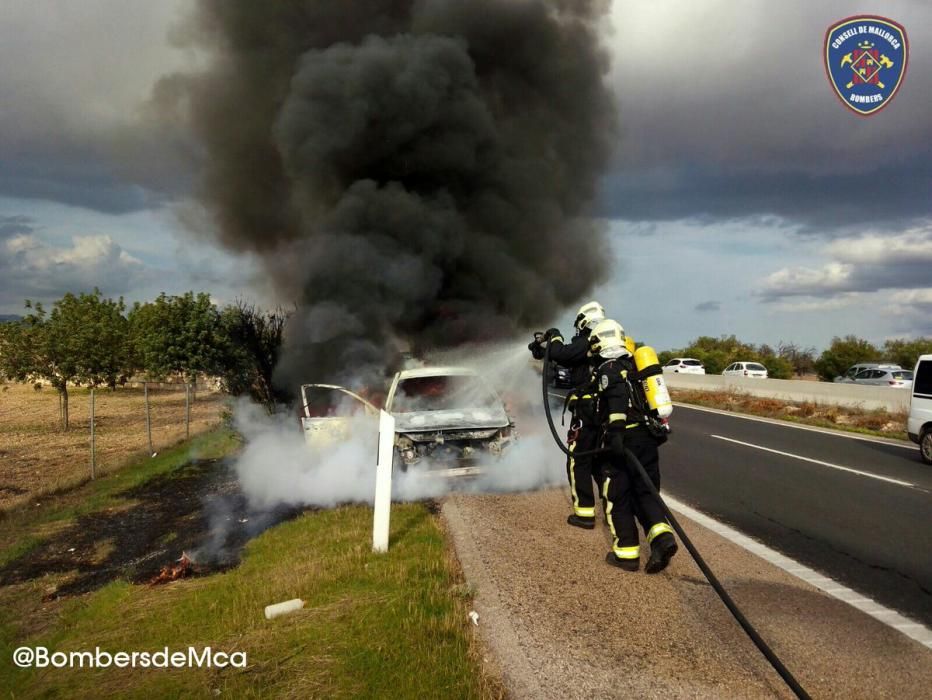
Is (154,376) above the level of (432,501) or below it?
above

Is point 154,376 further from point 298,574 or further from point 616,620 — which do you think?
point 616,620

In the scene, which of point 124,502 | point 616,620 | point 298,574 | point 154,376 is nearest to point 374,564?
point 298,574

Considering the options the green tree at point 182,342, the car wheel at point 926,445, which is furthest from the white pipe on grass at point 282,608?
the green tree at point 182,342

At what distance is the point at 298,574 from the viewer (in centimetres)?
452

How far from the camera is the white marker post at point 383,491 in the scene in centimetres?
487

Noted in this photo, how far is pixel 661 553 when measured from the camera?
4.20 m

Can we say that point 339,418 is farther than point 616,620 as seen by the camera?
Yes

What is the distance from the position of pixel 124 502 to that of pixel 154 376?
2020cm

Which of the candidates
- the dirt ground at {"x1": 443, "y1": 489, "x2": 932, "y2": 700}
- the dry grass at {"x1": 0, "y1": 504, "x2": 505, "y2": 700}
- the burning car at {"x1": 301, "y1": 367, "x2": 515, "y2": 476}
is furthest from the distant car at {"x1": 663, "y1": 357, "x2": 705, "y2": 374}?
the dry grass at {"x1": 0, "y1": 504, "x2": 505, "y2": 700}

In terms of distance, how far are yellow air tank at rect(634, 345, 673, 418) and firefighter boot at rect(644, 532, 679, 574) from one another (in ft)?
2.78

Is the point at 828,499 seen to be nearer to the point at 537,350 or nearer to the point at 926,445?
the point at 537,350

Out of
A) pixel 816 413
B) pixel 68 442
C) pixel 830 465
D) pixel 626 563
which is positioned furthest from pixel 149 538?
pixel 816 413

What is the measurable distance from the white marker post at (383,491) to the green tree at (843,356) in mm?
39118

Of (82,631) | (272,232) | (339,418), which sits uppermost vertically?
(272,232)
